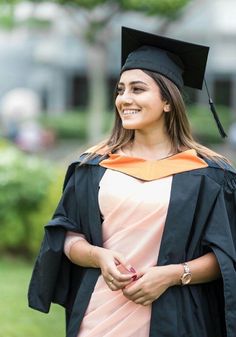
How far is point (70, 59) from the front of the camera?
2911cm

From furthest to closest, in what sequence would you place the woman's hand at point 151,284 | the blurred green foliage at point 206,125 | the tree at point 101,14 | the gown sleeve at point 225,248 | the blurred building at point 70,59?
the blurred building at point 70,59, the blurred green foliage at point 206,125, the tree at point 101,14, the gown sleeve at point 225,248, the woman's hand at point 151,284

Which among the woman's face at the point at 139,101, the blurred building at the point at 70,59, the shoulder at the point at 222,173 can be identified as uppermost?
the woman's face at the point at 139,101

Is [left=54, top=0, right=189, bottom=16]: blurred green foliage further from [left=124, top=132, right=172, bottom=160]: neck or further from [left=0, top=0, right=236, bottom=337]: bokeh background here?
[left=124, top=132, right=172, bottom=160]: neck

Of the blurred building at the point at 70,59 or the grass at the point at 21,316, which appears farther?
the blurred building at the point at 70,59

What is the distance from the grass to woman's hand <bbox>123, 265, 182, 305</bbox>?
256 cm

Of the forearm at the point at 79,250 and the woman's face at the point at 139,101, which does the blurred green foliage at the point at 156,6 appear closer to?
the woman's face at the point at 139,101

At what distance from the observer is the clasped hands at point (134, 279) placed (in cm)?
279

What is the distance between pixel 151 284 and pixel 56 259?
0.45 metres

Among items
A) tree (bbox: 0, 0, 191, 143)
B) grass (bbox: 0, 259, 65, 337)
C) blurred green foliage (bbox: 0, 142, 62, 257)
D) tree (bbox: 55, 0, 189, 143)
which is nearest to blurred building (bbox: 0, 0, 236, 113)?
tree (bbox: 0, 0, 191, 143)

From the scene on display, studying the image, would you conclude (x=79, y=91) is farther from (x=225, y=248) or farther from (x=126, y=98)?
(x=225, y=248)

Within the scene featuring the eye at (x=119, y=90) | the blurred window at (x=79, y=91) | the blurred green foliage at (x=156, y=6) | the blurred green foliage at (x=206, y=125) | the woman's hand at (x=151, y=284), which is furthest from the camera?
the blurred window at (x=79, y=91)

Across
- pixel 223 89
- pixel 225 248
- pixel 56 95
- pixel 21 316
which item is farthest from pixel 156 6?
pixel 56 95

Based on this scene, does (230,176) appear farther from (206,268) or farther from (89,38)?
(89,38)

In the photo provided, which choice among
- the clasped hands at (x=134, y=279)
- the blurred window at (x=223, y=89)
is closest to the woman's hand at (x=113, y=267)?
the clasped hands at (x=134, y=279)
